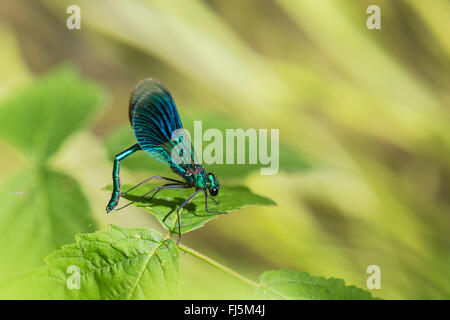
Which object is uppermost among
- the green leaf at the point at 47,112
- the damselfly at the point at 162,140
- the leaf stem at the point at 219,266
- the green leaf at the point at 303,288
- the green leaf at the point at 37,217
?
the green leaf at the point at 47,112

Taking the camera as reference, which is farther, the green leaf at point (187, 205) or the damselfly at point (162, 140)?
the damselfly at point (162, 140)

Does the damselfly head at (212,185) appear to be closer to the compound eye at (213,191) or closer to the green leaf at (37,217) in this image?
the compound eye at (213,191)

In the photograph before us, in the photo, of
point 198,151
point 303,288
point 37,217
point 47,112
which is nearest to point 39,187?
point 37,217

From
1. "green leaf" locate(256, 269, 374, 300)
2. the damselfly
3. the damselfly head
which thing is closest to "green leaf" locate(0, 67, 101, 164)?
the damselfly

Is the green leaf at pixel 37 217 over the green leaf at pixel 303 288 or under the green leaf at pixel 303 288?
over

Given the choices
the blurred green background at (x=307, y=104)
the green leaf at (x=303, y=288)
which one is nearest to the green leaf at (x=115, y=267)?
the green leaf at (x=303, y=288)

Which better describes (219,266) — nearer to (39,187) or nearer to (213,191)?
(213,191)
